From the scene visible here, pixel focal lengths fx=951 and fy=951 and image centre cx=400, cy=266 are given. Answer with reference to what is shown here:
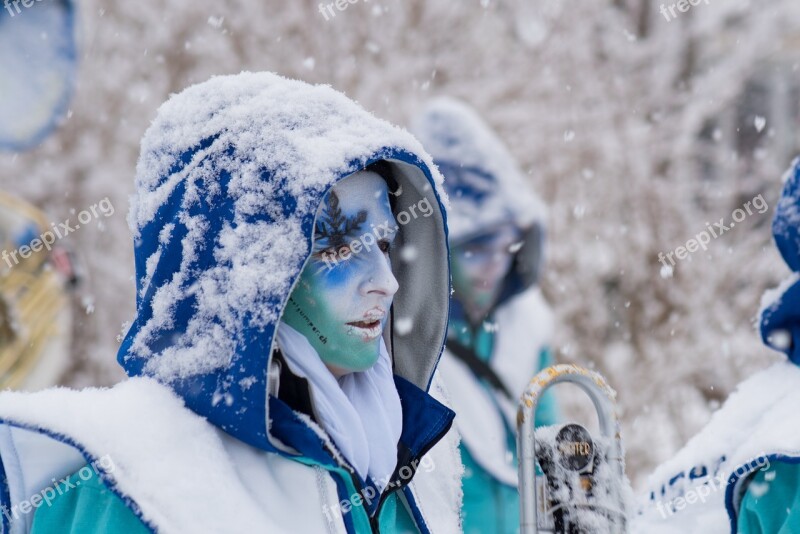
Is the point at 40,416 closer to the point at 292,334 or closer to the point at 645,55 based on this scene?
the point at 292,334

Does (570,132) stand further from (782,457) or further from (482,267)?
(782,457)

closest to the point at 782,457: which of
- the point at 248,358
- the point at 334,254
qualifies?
the point at 334,254

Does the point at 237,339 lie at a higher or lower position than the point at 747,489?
lower

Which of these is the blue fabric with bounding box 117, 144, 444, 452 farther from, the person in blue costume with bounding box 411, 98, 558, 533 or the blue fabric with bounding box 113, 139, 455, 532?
the person in blue costume with bounding box 411, 98, 558, 533

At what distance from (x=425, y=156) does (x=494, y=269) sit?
3275mm

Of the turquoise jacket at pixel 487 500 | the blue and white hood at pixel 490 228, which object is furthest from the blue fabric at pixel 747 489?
the blue and white hood at pixel 490 228

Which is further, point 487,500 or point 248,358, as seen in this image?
point 487,500

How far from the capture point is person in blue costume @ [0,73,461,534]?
1496 mm

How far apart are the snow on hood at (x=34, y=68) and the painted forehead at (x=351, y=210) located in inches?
220

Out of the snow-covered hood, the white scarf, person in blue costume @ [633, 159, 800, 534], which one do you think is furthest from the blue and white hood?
the white scarf

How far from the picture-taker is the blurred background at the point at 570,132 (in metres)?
7.73

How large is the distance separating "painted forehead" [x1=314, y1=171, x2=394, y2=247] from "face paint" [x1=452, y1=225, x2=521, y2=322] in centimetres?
307

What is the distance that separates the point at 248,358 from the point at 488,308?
139 inches

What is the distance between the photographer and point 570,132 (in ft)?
29.1
